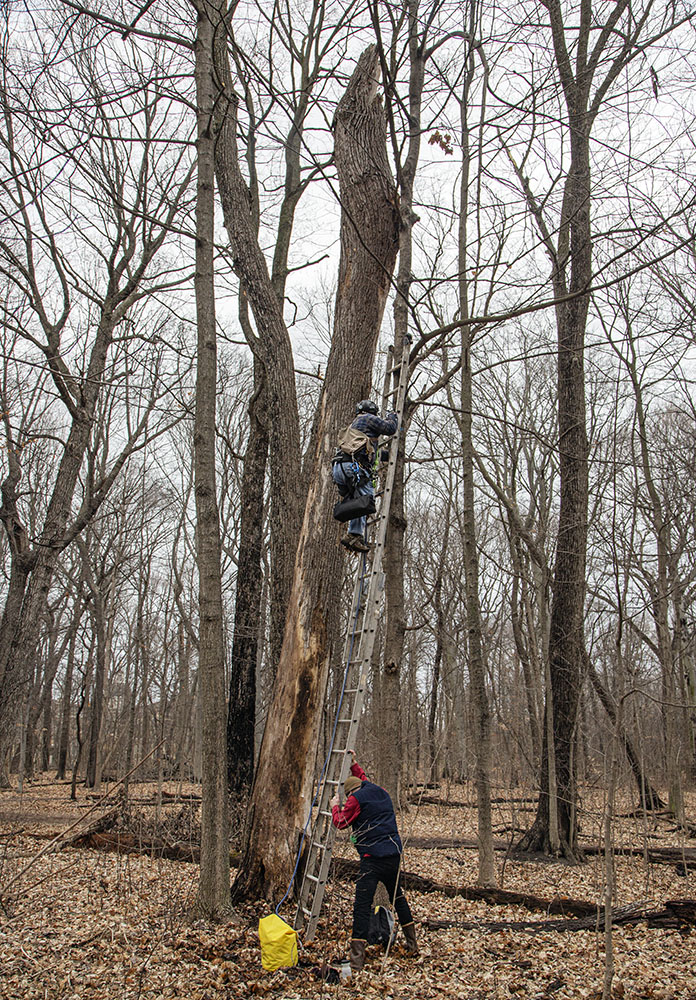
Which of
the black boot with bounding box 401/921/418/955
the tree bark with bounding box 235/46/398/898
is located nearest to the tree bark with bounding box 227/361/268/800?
the tree bark with bounding box 235/46/398/898

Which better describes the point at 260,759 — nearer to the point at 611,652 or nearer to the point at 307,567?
the point at 307,567

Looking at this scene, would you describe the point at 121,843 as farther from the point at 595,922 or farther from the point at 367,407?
the point at 367,407

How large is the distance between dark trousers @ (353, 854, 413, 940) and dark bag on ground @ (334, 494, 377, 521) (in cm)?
262

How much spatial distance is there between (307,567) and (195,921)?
3.00 meters

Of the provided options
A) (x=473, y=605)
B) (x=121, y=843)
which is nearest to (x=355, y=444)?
(x=473, y=605)

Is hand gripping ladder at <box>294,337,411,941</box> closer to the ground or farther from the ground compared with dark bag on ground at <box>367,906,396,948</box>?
farther from the ground

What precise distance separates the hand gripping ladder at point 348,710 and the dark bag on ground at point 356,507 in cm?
15

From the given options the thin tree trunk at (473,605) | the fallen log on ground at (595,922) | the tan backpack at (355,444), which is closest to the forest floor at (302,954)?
the fallen log on ground at (595,922)

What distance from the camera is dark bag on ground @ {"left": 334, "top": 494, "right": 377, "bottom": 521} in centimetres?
587

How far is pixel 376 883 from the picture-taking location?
5.20 meters

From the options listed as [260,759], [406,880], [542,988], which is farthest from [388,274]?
[406,880]

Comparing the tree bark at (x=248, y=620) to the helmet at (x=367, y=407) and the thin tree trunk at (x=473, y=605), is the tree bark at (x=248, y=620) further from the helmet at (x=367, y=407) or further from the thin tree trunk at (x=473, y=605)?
the helmet at (x=367, y=407)

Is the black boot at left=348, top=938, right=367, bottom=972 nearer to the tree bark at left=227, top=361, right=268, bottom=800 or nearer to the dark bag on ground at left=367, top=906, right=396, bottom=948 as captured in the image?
the dark bag on ground at left=367, top=906, right=396, bottom=948

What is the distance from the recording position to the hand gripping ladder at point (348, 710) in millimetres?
5238
